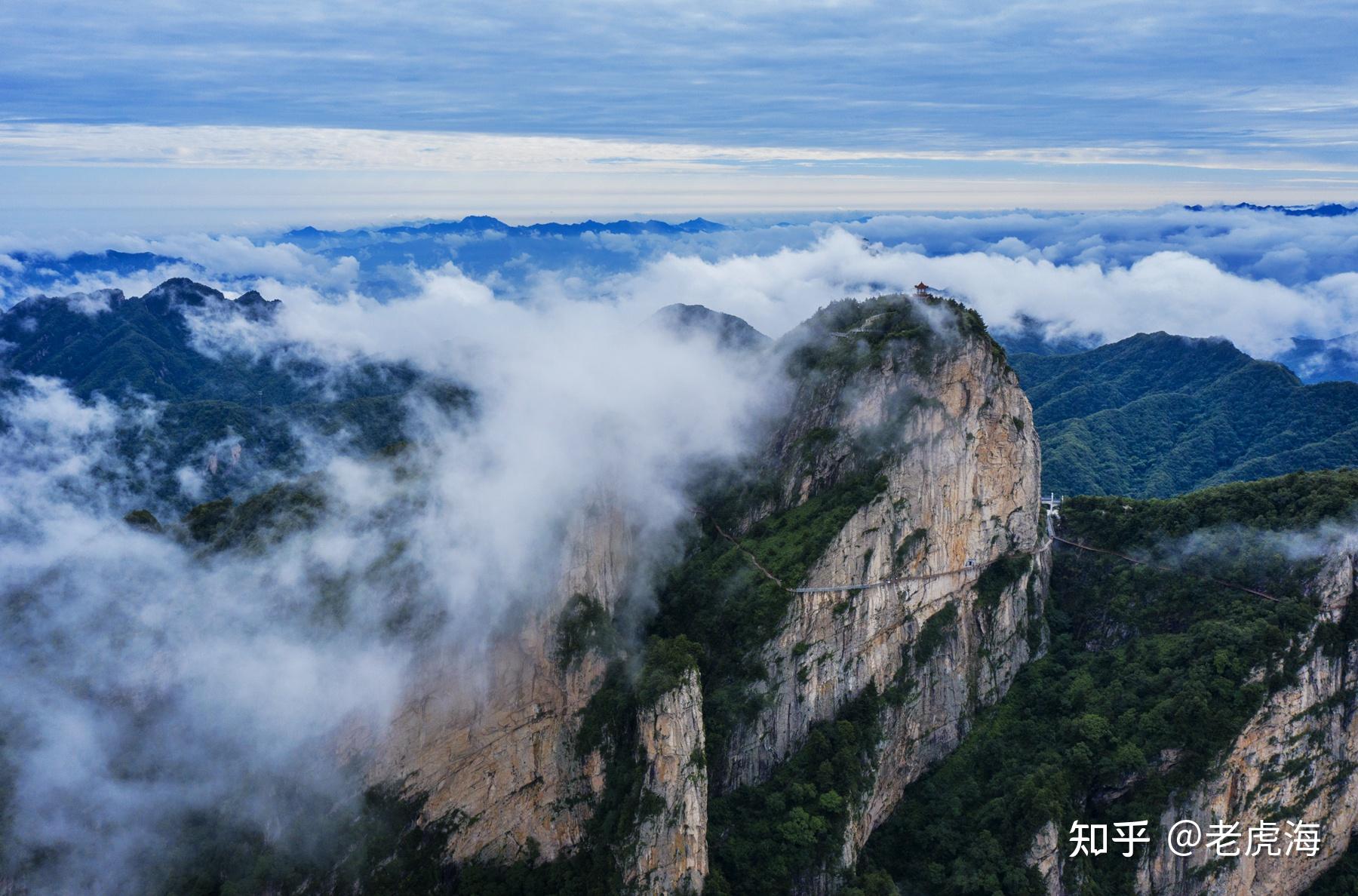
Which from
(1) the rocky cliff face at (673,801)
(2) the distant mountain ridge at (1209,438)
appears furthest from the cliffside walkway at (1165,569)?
(2) the distant mountain ridge at (1209,438)

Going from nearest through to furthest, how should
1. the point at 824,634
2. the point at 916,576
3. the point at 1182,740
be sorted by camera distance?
1. the point at 1182,740
2. the point at 824,634
3. the point at 916,576

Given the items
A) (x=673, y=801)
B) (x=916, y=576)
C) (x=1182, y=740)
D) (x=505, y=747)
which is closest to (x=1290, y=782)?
(x=1182, y=740)

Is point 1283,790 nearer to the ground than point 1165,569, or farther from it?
nearer to the ground

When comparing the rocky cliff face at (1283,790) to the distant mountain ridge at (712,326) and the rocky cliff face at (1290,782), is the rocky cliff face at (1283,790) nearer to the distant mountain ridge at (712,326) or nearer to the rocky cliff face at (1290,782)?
the rocky cliff face at (1290,782)

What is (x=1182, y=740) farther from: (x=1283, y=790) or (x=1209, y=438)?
(x=1209, y=438)

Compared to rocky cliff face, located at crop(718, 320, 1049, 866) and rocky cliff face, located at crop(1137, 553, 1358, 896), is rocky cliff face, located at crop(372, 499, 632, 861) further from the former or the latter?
rocky cliff face, located at crop(1137, 553, 1358, 896)

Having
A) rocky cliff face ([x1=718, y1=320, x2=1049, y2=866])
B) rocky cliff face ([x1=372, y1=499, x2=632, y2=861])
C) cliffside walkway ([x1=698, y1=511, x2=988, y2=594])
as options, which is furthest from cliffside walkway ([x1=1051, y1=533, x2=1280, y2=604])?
rocky cliff face ([x1=372, y1=499, x2=632, y2=861])

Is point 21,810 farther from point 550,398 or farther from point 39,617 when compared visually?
point 550,398
